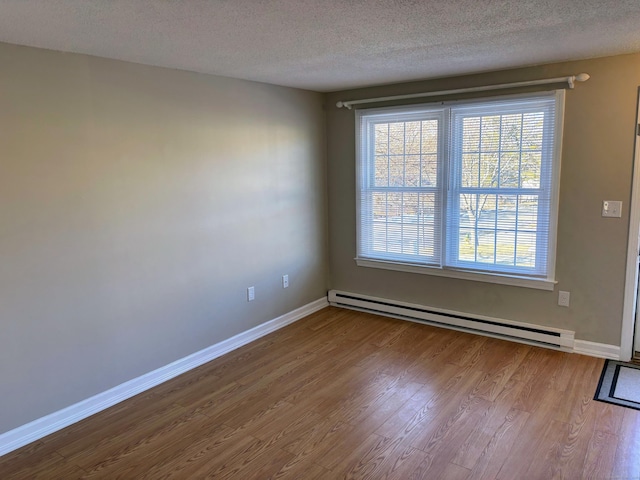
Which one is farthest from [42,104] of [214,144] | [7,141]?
[214,144]

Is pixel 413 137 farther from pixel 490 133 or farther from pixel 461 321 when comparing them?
pixel 461 321

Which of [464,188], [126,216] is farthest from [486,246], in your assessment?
[126,216]

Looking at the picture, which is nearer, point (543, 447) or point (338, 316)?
point (543, 447)

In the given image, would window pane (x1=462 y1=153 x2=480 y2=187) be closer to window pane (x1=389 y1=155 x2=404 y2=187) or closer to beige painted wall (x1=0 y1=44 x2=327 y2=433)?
window pane (x1=389 y1=155 x2=404 y2=187)

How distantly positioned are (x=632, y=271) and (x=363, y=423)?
2.23 m

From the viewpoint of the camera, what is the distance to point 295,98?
423cm

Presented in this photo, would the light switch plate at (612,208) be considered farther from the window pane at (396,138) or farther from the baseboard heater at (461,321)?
the window pane at (396,138)

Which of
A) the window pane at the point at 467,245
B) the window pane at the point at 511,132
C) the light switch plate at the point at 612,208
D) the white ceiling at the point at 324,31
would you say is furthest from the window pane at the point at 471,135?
the light switch plate at the point at 612,208

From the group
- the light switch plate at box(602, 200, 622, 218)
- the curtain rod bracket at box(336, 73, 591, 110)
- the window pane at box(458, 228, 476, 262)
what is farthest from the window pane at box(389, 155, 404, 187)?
the light switch plate at box(602, 200, 622, 218)

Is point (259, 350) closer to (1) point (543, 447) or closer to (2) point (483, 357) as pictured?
(2) point (483, 357)

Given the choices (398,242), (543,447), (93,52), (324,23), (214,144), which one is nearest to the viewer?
(324,23)

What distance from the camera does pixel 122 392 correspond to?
306 cm

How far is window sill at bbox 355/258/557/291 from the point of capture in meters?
3.64

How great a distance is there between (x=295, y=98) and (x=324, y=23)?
2.03 metres
